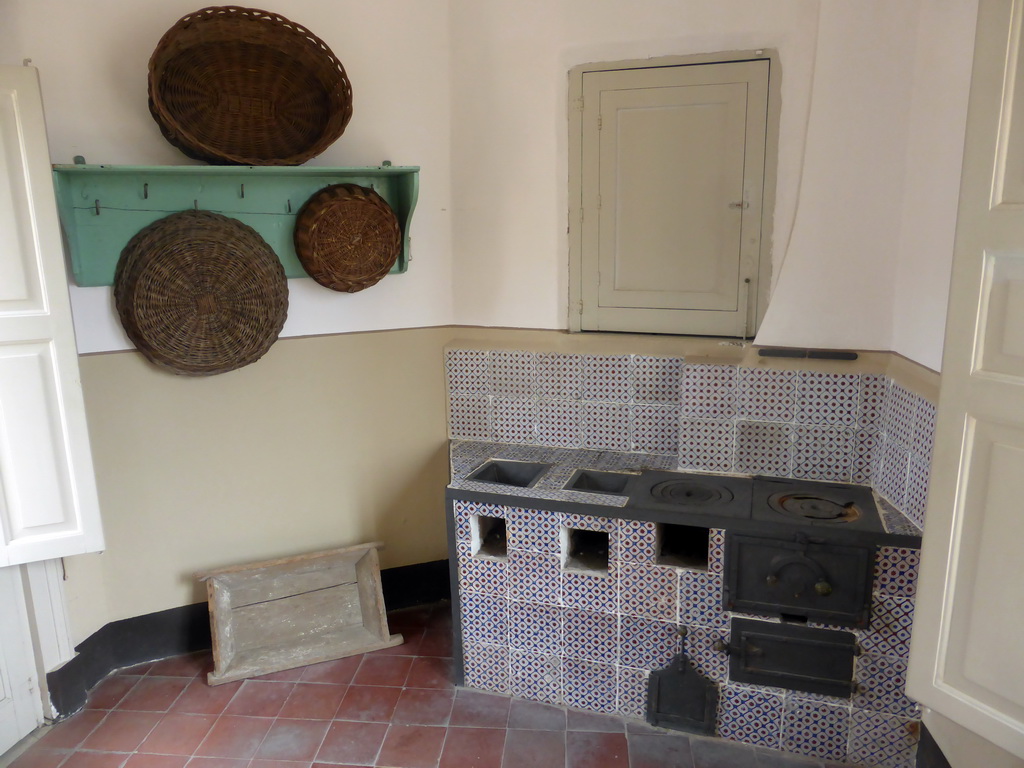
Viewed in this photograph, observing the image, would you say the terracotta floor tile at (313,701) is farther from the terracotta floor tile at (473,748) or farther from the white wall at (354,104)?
the white wall at (354,104)

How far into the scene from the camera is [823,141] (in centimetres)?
244

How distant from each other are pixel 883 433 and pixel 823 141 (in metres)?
0.95

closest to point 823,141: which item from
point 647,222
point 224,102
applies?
point 647,222

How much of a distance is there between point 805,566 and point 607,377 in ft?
3.15

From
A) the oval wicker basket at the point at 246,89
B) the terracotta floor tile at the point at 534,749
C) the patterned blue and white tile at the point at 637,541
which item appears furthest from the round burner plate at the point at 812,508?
the oval wicker basket at the point at 246,89

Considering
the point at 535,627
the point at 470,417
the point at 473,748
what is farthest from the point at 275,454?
the point at 473,748

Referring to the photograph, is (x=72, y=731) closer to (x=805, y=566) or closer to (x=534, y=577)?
(x=534, y=577)

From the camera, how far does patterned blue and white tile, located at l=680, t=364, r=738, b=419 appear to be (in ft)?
8.23

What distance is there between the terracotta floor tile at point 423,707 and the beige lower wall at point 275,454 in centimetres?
62

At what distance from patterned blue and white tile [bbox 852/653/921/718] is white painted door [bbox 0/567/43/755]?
2538 mm

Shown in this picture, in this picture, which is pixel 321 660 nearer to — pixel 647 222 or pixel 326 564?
pixel 326 564

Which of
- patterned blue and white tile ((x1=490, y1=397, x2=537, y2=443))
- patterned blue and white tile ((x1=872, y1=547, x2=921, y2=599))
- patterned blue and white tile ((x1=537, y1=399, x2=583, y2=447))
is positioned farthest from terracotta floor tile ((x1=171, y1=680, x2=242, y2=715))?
patterned blue and white tile ((x1=872, y1=547, x2=921, y2=599))

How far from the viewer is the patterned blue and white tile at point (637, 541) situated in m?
2.33

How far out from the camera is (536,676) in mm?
2545
